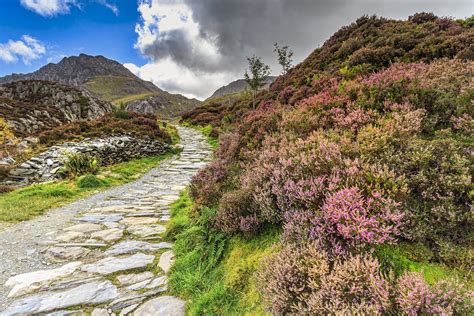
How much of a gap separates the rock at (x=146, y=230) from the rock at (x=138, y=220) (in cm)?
24

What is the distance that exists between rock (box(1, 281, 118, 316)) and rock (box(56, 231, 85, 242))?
6.33ft

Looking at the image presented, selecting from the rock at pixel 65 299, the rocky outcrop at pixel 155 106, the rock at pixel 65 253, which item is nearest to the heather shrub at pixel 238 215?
the rock at pixel 65 299

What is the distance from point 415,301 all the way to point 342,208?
95 cm

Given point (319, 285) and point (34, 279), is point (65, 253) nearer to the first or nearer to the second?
point (34, 279)

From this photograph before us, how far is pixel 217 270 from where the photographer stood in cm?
344

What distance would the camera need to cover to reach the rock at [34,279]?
138 inches

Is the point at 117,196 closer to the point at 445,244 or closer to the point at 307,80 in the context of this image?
the point at 445,244

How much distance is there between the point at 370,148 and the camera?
3.31 meters

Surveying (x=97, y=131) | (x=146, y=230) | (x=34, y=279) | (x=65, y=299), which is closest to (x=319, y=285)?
(x=65, y=299)

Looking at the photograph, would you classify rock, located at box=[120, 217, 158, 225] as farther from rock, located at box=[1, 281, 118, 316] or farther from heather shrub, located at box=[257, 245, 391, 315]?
heather shrub, located at box=[257, 245, 391, 315]

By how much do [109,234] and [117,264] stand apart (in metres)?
1.47

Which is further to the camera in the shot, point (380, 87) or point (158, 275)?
point (380, 87)

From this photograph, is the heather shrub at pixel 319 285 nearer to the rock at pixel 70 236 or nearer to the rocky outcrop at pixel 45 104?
the rock at pixel 70 236

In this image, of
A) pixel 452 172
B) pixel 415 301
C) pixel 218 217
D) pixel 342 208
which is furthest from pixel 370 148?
pixel 218 217
